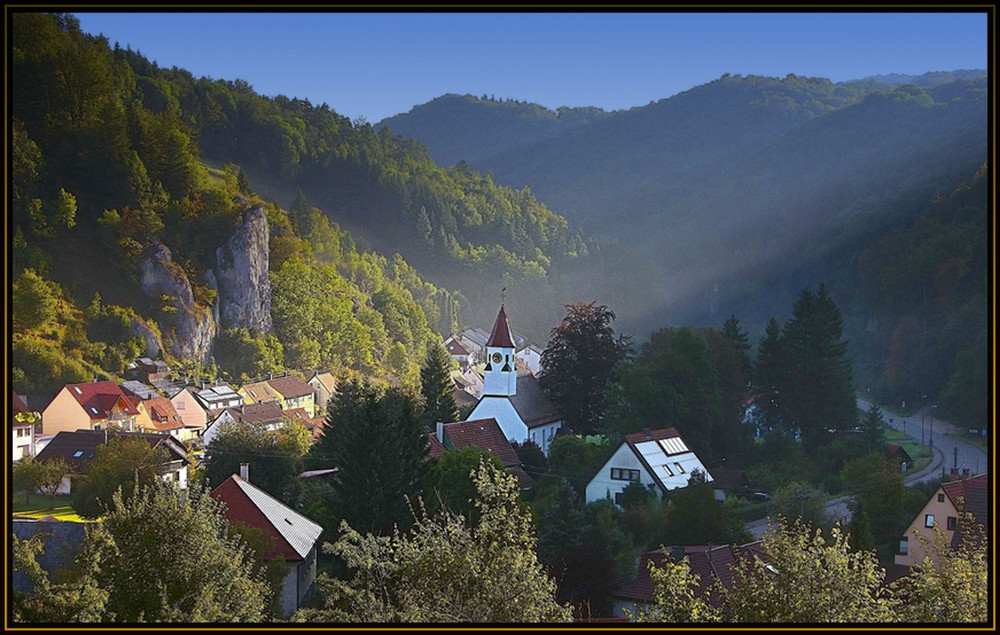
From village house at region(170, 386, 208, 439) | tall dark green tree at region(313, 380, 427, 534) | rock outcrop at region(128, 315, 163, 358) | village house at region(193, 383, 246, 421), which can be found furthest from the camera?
rock outcrop at region(128, 315, 163, 358)

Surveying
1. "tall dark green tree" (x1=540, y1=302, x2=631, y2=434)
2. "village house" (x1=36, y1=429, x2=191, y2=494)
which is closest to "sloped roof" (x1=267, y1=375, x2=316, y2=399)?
"tall dark green tree" (x1=540, y1=302, x2=631, y2=434)

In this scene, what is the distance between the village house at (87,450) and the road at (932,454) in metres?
12.3

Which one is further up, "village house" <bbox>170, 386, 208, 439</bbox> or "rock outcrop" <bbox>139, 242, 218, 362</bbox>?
"rock outcrop" <bbox>139, 242, 218, 362</bbox>

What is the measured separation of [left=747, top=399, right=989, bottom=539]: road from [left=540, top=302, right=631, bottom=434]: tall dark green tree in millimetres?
Answer: 9009

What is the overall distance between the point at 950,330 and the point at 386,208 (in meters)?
55.9

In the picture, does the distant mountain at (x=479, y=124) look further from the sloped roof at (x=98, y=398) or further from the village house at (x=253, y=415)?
the sloped roof at (x=98, y=398)

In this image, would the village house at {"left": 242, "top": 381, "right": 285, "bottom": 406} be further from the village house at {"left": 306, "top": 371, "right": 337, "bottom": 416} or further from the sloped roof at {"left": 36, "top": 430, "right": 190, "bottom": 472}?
the sloped roof at {"left": 36, "top": 430, "right": 190, "bottom": 472}

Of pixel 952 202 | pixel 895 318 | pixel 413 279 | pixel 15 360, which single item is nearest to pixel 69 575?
pixel 15 360

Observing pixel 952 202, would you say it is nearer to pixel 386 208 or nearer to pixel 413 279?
pixel 413 279

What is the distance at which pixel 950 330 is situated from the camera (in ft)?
137

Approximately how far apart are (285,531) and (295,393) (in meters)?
29.4

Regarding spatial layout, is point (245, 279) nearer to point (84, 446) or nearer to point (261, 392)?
point (261, 392)

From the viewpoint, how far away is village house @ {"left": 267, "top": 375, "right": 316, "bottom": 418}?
140 ft

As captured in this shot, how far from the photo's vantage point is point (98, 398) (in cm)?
3362
